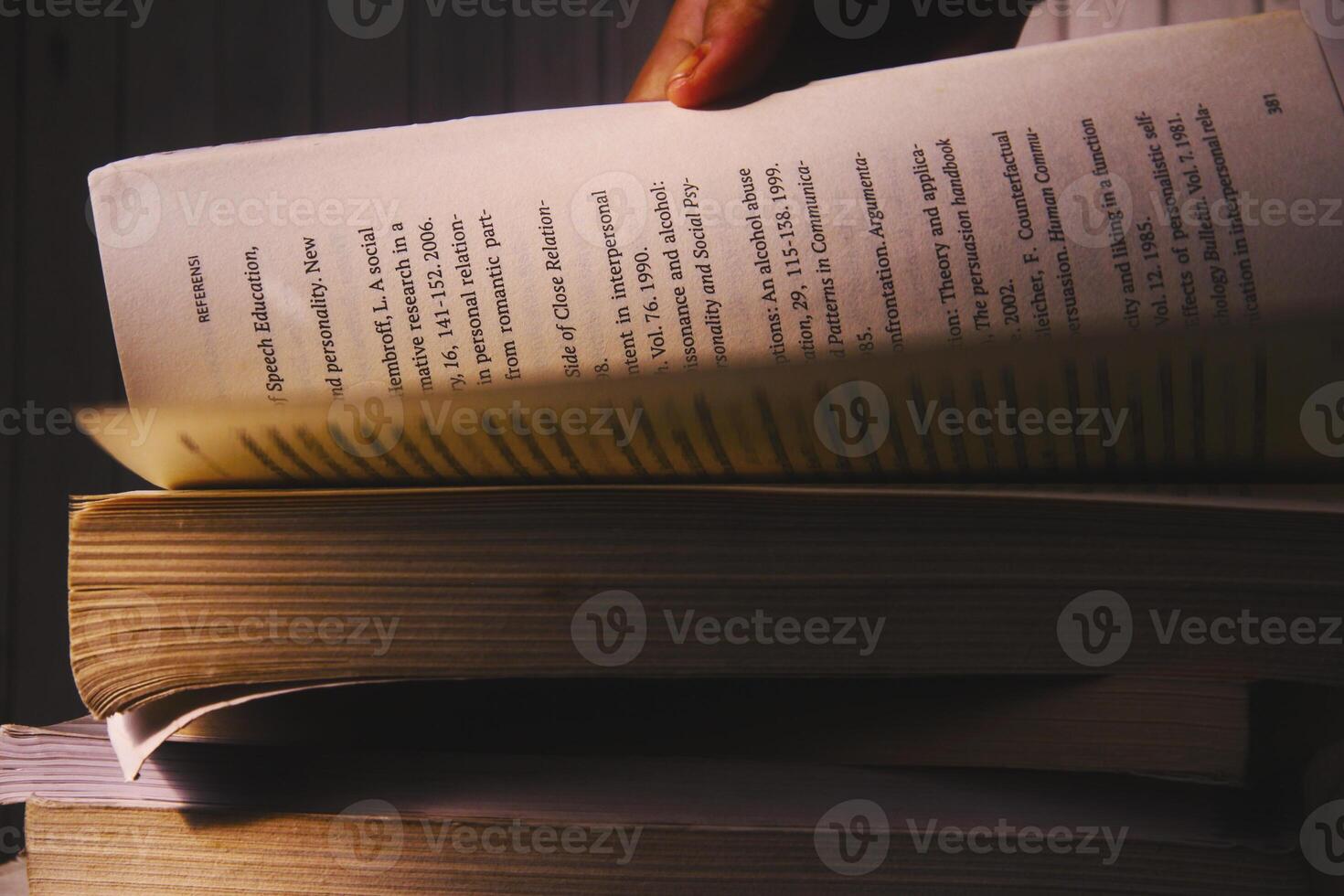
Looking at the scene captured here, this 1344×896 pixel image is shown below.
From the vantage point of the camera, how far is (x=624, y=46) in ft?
3.39

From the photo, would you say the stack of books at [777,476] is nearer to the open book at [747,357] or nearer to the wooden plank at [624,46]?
the open book at [747,357]

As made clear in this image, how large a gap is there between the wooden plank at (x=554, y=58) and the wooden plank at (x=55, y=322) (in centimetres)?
39

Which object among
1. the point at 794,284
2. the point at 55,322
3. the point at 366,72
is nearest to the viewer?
the point at 794,284

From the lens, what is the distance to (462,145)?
0.86 feet

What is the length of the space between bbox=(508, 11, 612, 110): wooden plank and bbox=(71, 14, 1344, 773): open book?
2.73 feet

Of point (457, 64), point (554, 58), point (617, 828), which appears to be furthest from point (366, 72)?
point (617, 828)

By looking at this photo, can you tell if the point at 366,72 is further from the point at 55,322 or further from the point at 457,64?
the point at 55,322

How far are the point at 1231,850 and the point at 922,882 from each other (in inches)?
2.9

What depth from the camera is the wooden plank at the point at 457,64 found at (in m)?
1.02

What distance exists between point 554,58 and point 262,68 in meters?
0.30

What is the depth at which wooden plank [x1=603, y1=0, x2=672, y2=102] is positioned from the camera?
1032 mm

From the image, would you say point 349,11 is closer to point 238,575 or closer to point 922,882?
point 238,575

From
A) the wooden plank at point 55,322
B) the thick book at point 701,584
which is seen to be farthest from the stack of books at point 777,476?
the wooden plank at point 55,322

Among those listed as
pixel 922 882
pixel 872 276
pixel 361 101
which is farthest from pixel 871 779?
pixel 361 101
